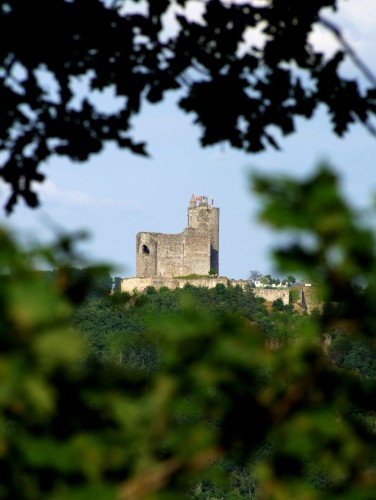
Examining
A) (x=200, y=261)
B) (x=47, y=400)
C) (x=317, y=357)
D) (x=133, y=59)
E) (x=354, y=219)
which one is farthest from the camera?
(x=200, y=261)

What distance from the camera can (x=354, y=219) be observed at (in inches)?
61.2

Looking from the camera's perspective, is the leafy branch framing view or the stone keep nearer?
the leafy branch framing view

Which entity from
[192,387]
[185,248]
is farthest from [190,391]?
[185,248]

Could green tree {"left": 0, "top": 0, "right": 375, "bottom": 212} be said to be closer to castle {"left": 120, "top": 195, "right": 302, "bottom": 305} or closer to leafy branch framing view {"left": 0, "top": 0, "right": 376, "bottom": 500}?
leafy branch framing view {"left": 0, "top": 0, "right": 376, "bottom": 500}

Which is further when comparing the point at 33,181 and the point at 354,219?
the point at 33,181

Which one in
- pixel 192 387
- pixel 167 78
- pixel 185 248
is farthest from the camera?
pixel 185 248

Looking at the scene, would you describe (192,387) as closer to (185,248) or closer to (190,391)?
(190,391)

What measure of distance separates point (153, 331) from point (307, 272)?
0.80ft

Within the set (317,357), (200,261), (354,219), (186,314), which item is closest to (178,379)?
(186,314)

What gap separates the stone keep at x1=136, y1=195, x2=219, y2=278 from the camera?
69125mm

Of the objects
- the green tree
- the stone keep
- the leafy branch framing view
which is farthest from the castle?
the leafy branch framing view

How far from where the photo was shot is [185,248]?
228ft

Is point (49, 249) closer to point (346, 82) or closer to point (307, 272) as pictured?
point (307, 272)

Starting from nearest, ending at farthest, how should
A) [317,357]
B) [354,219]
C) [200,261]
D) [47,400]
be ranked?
[47,400]
[354,219]
[317,357]
[200,261]
